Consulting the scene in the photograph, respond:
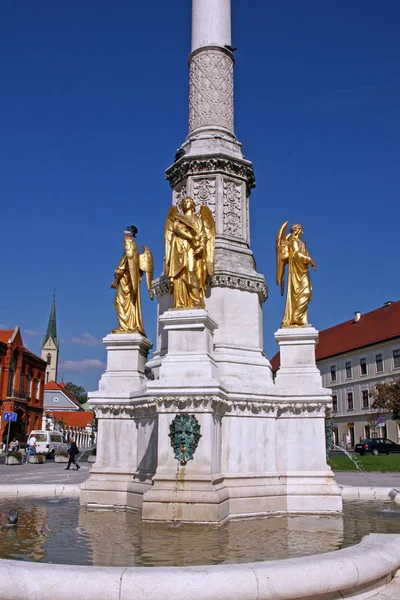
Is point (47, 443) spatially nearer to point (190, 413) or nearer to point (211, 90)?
point (211, 90)

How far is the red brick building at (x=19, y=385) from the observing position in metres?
64.0

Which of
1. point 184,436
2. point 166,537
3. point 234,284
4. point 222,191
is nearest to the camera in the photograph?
point 166,537

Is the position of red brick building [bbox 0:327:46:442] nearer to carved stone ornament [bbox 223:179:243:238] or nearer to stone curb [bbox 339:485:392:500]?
stone curb [bbox 339:485:392:500]

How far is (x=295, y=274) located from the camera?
1366 cm

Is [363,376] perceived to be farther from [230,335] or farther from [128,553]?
[128,553]

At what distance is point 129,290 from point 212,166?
364cm

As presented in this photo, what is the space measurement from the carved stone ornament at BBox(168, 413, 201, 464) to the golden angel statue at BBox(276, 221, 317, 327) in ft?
13.0

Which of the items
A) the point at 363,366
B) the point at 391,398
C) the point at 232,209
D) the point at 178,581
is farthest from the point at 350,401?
the point at 178,581

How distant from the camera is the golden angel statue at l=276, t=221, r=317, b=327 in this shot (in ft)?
44.3

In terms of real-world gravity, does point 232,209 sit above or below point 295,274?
above

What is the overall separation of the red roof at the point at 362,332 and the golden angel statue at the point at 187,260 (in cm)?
5047

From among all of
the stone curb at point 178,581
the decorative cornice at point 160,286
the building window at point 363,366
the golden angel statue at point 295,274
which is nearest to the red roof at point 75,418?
the building window at point 363,366

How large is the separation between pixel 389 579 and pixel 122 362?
25.8 ft

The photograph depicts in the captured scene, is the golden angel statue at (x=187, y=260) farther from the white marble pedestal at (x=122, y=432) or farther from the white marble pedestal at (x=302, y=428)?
the white marble pedestal at (x=302, y=428)
